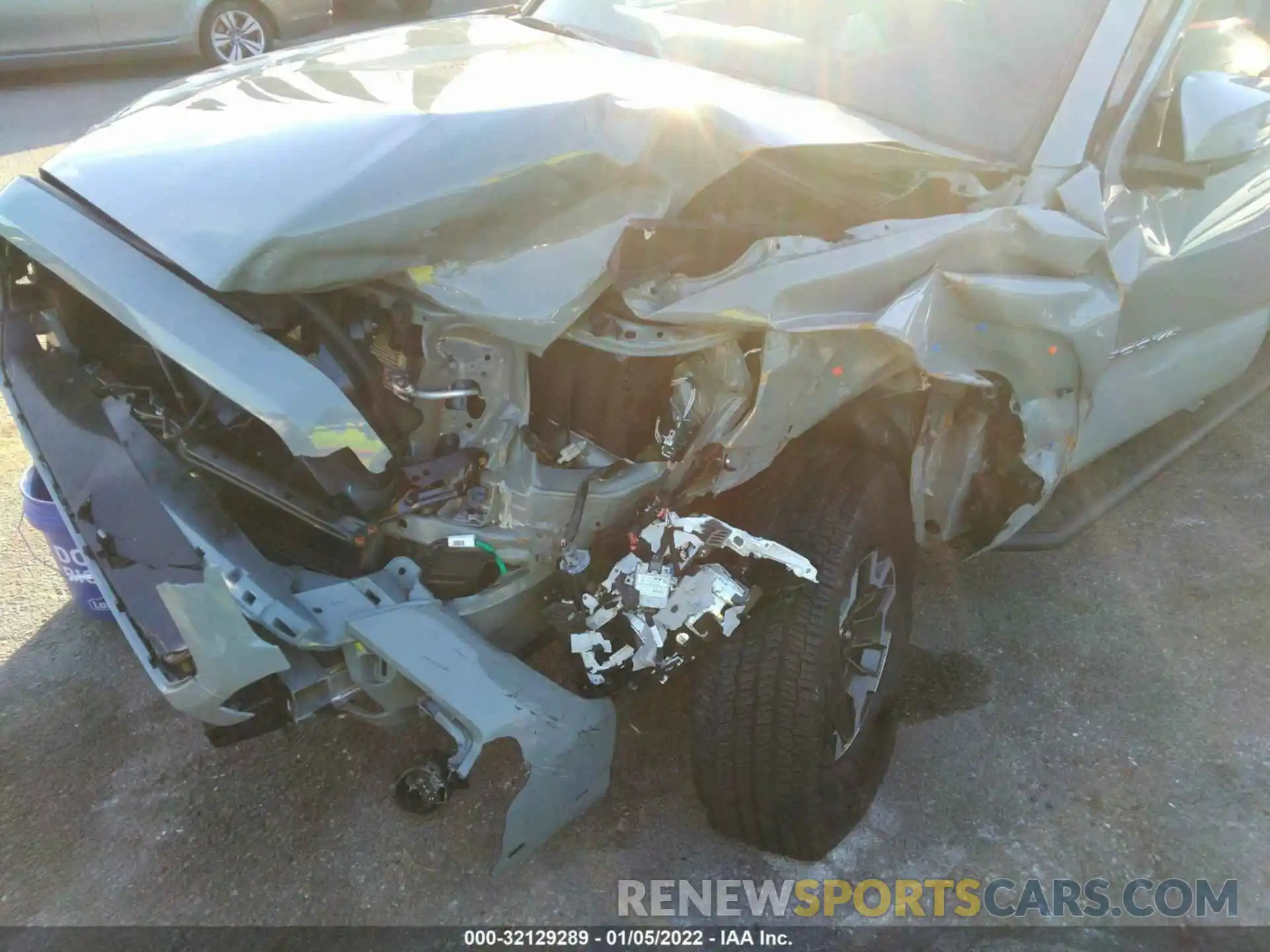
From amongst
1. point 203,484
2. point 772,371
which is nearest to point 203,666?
point 203,484

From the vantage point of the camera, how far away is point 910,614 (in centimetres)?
243

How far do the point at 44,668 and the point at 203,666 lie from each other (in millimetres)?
1364

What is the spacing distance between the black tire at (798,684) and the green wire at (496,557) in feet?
1.53

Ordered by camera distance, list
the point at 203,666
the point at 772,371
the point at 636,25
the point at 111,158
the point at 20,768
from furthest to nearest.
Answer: the point at 636,25 → the point at 20,768 → the point at 111,158 → the point at 772,371 → the point at 203,666

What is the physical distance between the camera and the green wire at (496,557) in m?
1.94

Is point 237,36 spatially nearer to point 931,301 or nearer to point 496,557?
point 496,557

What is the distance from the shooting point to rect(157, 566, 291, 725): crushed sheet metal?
5.59 feet

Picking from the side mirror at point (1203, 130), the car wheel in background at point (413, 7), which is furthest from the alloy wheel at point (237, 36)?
the side mirror at point (1203, 130)

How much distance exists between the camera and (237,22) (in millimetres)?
8023

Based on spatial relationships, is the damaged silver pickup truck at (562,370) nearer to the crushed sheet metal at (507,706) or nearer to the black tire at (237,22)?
the crushed sheet metal at (507,706)

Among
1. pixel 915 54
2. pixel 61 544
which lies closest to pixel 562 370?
pixel 915 54

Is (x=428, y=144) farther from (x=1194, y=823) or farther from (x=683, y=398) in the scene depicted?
(x=1194, y=823)

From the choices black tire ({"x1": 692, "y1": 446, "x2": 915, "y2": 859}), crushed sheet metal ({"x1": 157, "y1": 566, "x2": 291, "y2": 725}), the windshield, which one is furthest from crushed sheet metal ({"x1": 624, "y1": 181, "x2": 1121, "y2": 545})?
crushed sheet metal ({"x1": 157, "y1": 566, "x2": 291, "y2": 725})

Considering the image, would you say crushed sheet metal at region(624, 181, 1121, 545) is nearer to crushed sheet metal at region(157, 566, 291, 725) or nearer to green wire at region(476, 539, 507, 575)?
green wire at region(476, 539, 507, 575)
